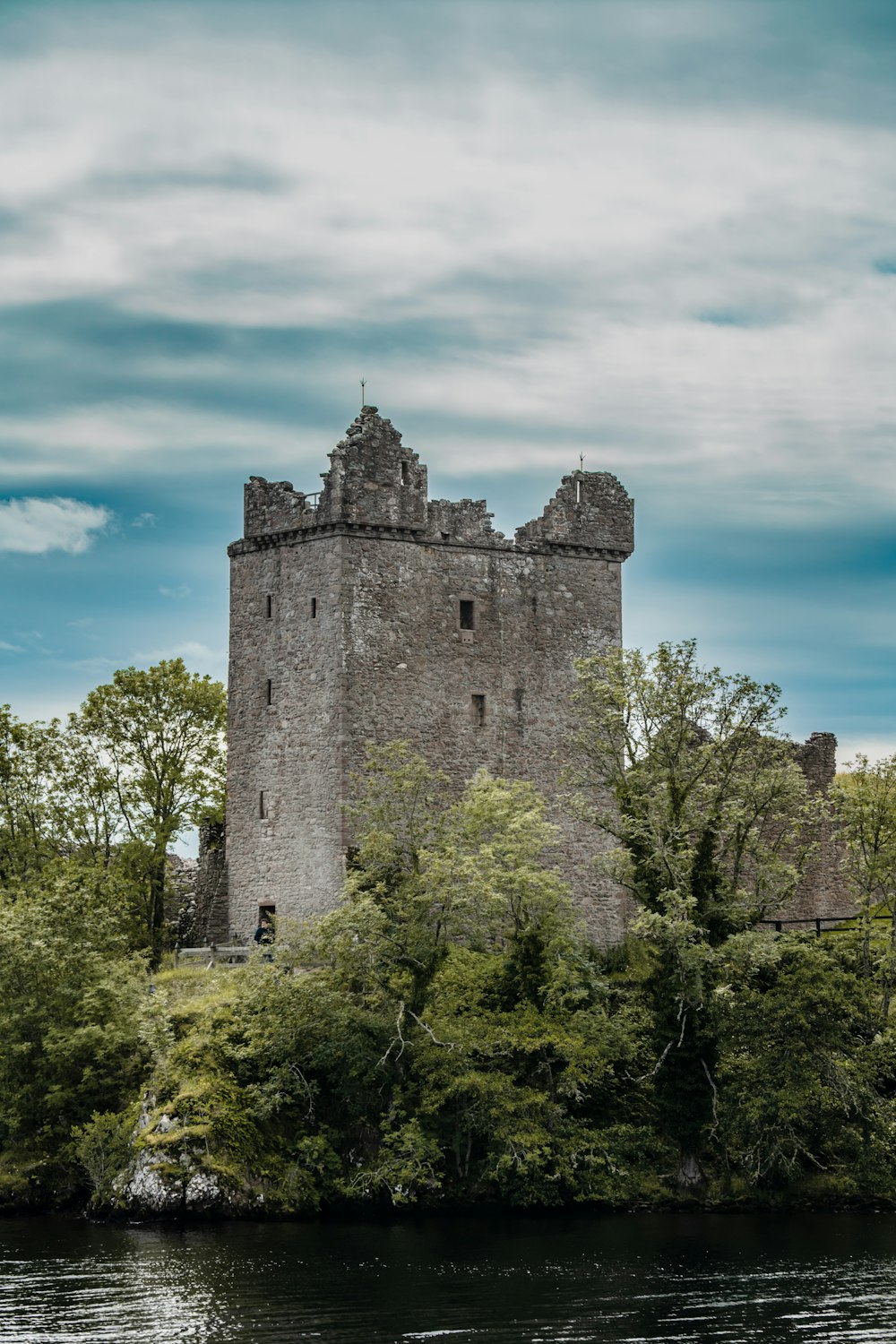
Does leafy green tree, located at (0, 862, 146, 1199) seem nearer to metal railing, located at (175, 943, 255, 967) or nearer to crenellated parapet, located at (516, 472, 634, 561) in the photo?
metal railing, located at (175, 943, 255, 967)

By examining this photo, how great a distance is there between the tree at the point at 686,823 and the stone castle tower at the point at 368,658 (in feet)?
19.1

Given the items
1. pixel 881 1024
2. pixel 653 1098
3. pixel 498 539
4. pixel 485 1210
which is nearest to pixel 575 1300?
pixel 485 1210

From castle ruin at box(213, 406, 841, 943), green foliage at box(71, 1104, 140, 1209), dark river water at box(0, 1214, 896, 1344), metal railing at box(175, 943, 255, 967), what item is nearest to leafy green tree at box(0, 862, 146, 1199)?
green foliage at box(71, 1104, 140, 1209)

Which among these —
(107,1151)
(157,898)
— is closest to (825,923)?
(157,898)

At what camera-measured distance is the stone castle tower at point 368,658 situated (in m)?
49.9

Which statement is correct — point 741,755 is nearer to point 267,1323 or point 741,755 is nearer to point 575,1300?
point 575,1300

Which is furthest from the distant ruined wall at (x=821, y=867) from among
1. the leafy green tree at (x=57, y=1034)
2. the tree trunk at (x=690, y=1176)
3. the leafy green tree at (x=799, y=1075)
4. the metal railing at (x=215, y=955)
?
the leafy green tree at (x=57, y=1034)

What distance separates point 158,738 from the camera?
186 feet

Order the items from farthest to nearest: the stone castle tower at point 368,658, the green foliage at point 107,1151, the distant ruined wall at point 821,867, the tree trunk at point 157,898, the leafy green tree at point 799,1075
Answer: the distant ruined wall at point 821,867 < the tree trunk at point 157,898 < the stone castle tower at point 368,658 < the leafy green tree at point 799,1075 < the green foliage at point 107,1151

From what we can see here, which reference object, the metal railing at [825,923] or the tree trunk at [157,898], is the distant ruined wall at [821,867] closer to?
the metal railing at [825,923]

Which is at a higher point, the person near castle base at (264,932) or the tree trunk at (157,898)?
the tree trunk at (157,898)

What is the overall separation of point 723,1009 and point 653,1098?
2682mm

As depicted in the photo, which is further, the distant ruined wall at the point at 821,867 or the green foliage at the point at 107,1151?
the distant ruined wall at the point at 821,867

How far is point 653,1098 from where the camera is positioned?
4303 centimetres
